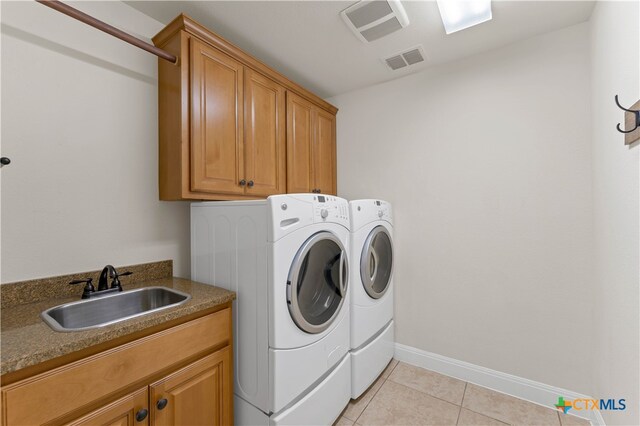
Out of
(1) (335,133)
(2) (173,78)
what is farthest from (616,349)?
(2) (173,78)

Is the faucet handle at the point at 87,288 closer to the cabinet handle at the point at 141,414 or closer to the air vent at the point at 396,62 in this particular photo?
the cabinet handle at the point at 141,414

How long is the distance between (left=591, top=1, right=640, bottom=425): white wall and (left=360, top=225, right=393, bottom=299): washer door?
4.08 feet

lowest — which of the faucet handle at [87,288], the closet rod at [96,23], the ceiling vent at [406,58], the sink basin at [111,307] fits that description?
the sink basin at [111,307]

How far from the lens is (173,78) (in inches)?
61.2

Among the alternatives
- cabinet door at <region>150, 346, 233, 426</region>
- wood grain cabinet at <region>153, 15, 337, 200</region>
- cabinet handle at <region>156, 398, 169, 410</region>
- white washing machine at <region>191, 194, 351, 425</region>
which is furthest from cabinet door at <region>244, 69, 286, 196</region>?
cabinet handle at <region>156, 398, 169, 410</region>

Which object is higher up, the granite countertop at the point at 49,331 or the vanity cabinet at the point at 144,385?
the granite countertop at the point at 49,331

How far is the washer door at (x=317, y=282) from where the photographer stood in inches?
54.7

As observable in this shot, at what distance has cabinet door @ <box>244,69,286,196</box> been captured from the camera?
184cm

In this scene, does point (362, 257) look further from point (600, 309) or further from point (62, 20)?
point (62, 20)

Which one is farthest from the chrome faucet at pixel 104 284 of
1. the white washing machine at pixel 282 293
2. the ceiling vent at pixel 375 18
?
the ceiling vent at pixel 375 18

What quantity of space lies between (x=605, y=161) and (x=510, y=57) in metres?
0.99

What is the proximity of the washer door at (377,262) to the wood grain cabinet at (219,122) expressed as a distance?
0.76m

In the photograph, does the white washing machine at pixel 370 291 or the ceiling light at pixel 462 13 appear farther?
the white washing machine at pixel 370 291

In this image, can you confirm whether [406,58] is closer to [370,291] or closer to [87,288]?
[370,291]
